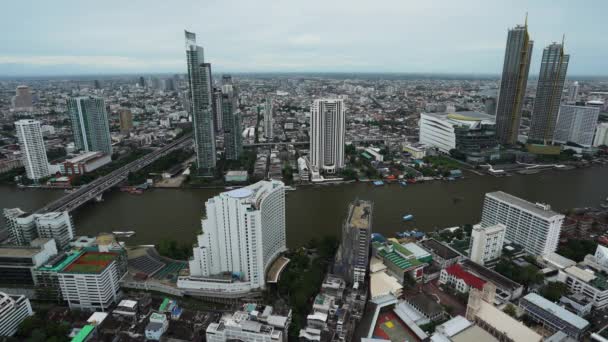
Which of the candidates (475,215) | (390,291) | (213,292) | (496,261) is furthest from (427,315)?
(475,215)

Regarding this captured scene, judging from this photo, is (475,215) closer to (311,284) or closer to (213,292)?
(311,284)

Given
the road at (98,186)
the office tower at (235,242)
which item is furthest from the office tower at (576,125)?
the road at (98,186)

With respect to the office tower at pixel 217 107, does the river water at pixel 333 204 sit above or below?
below

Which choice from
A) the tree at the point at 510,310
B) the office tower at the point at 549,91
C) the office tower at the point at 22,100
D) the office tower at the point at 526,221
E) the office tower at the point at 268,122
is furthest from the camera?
the office tower at the point at 22,100

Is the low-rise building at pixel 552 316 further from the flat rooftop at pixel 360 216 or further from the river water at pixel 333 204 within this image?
the river water at pixel 333 204

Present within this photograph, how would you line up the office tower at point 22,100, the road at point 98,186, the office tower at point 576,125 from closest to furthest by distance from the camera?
the road at point 98,186, the office tower at point 576,125, the office tower at point 22,100

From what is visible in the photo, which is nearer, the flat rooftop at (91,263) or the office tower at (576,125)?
the flat rooftop at (91,263)

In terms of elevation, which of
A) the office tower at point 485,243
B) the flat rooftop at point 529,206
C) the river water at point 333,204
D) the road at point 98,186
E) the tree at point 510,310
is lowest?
the river water at point 333,204
